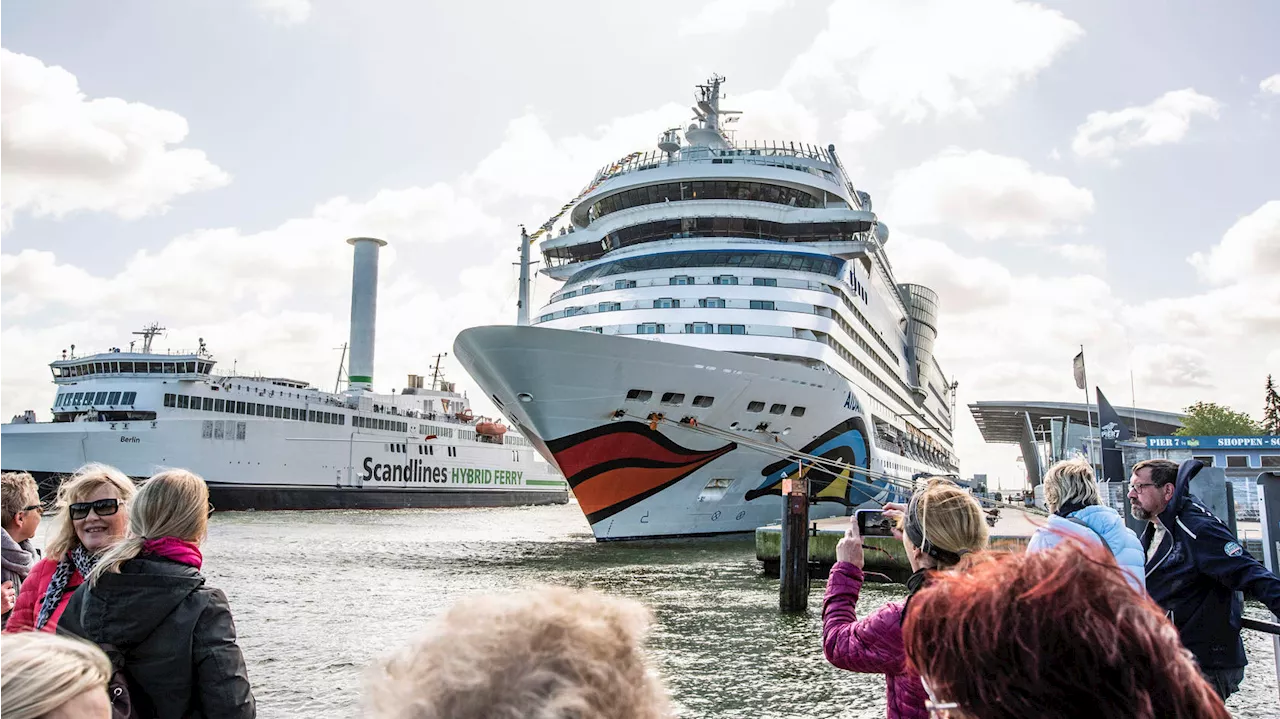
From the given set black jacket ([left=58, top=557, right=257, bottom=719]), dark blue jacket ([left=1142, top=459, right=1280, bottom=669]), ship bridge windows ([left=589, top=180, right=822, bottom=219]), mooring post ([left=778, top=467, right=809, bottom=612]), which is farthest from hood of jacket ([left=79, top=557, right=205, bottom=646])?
ship bridge windows ([left=589, top=180, right=822, bottom=219])

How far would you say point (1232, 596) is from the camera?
388 cm

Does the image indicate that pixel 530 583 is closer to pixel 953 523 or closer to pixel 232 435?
pixel 953 523

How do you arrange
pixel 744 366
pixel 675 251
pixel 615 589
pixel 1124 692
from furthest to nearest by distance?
pixel 675 251 < pixel 744 366 < pixel 615 589 < pixel 1124 692

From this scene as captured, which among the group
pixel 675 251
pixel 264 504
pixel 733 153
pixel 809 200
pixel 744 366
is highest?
pixel 733 153

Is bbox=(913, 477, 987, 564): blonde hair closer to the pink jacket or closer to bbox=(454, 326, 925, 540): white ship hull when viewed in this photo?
the pink jacket

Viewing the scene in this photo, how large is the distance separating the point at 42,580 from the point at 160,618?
77 centimetres

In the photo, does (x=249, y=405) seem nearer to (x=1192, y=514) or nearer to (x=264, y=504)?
(x=264, y=504)

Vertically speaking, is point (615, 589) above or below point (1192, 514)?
below

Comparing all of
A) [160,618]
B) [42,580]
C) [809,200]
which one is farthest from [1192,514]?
[809,200]

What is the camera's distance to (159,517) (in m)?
2.67

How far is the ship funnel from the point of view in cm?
5869

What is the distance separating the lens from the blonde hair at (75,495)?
299cm

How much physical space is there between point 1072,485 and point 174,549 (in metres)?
3.57

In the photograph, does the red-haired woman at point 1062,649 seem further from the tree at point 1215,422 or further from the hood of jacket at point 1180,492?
the tree at point 1215,422
